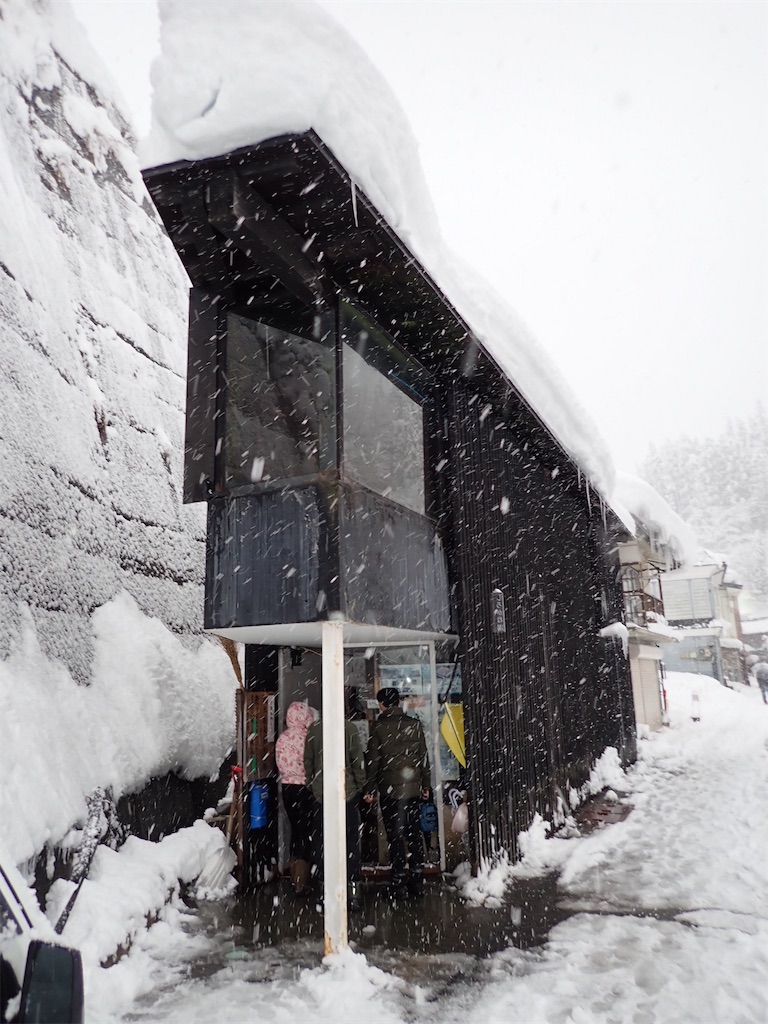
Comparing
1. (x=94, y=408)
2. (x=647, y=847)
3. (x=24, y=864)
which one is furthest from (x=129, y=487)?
(x=647, y=847)

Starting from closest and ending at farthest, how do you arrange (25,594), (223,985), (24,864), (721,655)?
(223,985) < (24,864) < (25,594) < (721,655)

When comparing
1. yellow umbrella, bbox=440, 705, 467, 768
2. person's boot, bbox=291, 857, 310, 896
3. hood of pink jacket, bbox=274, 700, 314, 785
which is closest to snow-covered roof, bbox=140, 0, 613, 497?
hood of pink jacket, bbox=274, 700, 314, 785

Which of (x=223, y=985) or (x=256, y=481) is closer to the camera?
(x=223, y=985)

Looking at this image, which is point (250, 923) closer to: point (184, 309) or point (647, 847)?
point (647, 847)

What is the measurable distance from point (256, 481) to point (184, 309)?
10.1 metres

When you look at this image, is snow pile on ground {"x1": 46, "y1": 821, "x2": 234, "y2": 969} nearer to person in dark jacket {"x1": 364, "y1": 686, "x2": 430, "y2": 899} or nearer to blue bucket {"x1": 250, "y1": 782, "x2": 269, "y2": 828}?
blue bucket {"x1": 250, "y1": 782, "x2": 269, "y2": 828}

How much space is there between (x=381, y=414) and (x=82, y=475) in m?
4.31

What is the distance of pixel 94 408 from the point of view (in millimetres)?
10305

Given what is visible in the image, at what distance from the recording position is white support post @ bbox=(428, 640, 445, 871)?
7871mm

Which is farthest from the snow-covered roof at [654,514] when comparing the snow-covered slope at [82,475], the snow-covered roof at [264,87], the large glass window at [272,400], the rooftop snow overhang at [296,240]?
the snow-covered roof at [264,87]

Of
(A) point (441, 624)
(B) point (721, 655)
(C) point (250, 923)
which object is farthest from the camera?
(B) point (721, 655)

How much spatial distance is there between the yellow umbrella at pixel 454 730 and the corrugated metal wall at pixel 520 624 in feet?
0.95

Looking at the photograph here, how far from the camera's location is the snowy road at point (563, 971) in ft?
14.6

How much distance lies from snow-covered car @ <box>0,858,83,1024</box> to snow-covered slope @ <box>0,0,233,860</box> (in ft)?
6.91
